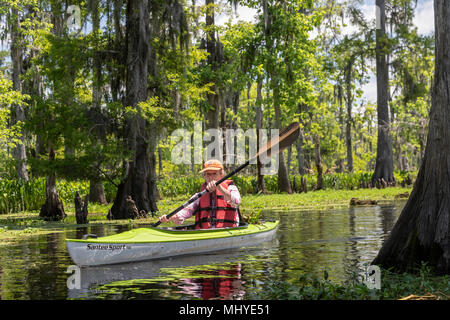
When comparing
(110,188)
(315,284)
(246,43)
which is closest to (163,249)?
(315,284)

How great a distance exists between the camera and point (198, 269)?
28.5ft

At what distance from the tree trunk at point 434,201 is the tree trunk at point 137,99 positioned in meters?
12.5

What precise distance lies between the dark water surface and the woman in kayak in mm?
676

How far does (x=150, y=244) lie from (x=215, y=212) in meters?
1.89

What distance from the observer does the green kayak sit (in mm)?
8617

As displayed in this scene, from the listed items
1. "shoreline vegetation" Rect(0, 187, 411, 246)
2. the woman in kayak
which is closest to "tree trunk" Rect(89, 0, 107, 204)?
"shoreline vegetation" Rect(0, 187, 411, 246)

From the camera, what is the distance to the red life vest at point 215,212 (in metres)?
10.5

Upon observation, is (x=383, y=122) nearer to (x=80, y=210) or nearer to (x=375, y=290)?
(x=80, y=210)

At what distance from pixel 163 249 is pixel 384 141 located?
2527 cm

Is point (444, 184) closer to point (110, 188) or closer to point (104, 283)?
point (104, 283)

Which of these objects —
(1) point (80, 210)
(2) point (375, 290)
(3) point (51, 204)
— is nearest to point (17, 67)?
(3) point (51, 204)

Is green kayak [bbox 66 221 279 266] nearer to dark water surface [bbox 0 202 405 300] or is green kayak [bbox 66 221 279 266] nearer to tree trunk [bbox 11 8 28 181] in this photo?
dark water surface [bbox 0 202 405 300]

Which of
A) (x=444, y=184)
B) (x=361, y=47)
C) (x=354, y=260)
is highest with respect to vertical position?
(x=361, y=47)
